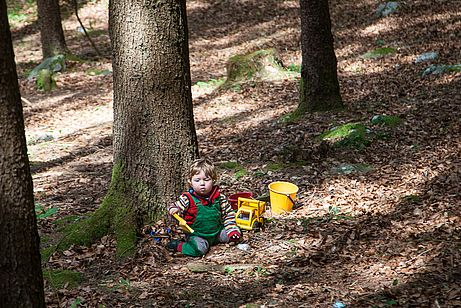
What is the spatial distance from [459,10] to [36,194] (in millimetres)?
12767

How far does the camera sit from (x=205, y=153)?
9555 mm

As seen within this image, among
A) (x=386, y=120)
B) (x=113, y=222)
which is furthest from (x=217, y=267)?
(x=386, y=120)

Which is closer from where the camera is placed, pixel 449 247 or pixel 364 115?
pixel 449 247

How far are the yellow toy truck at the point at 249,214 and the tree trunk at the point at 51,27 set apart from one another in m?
12.8

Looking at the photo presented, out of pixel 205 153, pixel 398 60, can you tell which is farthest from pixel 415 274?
pixel 398 60

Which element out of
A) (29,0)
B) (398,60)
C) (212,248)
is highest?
(29,0)

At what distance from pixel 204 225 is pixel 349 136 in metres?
3.45

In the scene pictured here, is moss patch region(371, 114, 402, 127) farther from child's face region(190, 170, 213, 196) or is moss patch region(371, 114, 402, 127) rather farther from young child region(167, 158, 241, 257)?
child's face region(190, 170, 213, 196)

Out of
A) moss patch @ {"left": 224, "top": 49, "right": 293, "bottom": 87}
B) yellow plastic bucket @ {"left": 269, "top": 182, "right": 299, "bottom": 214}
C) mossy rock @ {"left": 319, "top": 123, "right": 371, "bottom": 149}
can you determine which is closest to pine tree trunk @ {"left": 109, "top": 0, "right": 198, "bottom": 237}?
yellow plastic bucket @ {"left": 269, "top": 182, "right": 299, "bottom": 214}

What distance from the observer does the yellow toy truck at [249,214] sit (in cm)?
633

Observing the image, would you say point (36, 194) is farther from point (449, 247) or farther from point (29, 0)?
point (29, 0)

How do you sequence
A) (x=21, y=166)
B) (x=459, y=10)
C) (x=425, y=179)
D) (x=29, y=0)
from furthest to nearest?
(x=29, y=0) → (x=459, y=10) → (x=425, y=179) → (x=21, y=166)

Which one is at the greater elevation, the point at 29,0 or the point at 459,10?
the point at 29,0

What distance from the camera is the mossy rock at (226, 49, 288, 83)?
13953mm
